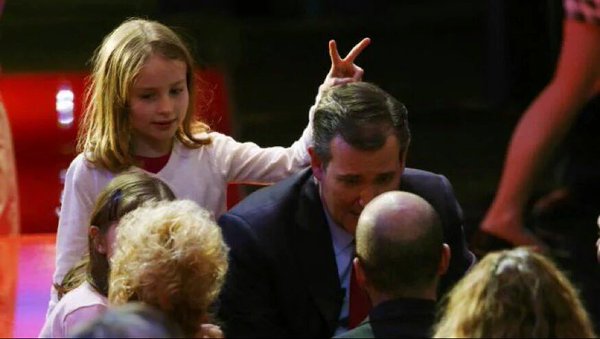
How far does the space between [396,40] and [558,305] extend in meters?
1.64

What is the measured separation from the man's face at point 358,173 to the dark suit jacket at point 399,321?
49cm

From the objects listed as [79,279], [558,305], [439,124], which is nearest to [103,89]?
[79,279]

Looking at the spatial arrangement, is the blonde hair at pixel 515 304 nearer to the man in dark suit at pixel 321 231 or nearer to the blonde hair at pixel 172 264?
the blonde hair at pixel 172 264

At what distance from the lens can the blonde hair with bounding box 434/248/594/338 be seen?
7.73 feet

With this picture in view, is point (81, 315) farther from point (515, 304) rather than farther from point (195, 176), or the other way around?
point (515, 304)

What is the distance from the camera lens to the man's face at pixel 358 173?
310 centimetres

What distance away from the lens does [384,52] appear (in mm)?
3961

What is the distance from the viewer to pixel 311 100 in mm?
4004

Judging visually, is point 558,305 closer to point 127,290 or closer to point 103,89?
point 127,290

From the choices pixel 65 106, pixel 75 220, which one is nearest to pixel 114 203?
pixel 75 220

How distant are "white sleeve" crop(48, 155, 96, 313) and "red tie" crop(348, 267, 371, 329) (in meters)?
0.61

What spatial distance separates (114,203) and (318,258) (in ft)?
1.53

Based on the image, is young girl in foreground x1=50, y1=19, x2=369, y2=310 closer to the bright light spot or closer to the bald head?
the bald head

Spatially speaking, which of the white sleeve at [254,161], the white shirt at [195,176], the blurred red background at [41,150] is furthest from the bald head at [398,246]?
the blurred red background at [41,150]
